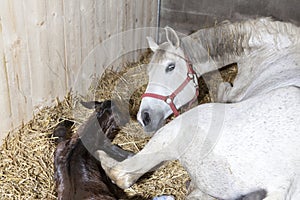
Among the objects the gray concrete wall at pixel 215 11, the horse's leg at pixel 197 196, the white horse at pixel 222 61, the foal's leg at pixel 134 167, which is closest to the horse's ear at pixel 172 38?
the white horse at pixel 222 61

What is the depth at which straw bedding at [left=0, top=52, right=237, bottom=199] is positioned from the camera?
8.76 ft

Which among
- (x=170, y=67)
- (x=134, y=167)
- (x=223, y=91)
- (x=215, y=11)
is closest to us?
(x=134, y=167)

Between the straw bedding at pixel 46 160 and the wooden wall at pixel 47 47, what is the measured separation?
93mm

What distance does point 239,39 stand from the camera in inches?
118

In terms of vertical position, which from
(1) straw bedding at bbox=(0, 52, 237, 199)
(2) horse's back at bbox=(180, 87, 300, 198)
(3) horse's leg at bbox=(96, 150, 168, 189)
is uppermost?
(2) horse's back at bbox=(180, 87, 300, 198)

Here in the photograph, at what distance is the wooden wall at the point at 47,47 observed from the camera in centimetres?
274

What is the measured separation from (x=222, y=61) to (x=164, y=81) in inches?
22.3

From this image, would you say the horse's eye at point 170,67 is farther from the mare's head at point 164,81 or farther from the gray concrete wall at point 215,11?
the gray concrete wall at point 215,11

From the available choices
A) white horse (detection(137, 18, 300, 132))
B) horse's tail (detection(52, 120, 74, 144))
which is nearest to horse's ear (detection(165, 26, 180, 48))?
white horse (detection(137, 18, 300, 132))

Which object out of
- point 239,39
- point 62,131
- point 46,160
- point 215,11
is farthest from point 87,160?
point 215,11

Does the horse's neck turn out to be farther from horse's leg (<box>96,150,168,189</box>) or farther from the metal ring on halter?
horse's leg (<box>96,150,168,189</box>)

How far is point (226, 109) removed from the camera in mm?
2121

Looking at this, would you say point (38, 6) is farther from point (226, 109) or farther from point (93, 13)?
point (226, 109)

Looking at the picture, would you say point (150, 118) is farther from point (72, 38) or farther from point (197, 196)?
point (72, 38)
